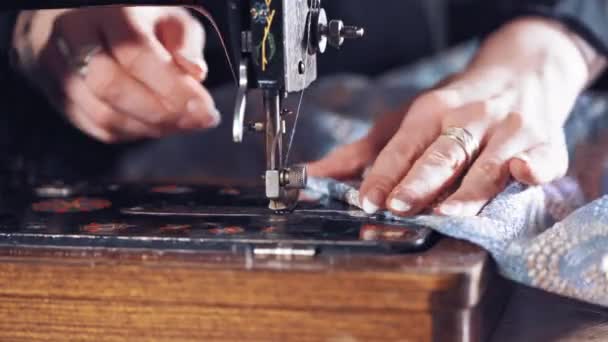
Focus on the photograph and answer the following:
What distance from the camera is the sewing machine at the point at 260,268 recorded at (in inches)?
27.6

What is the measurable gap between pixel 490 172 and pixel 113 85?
46 centimetres

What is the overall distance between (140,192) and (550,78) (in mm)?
549

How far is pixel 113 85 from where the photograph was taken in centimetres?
107

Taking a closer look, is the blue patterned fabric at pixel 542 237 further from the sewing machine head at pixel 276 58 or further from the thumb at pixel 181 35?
the thumb at pixel 181 35

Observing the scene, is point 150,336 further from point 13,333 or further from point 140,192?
point 140,192

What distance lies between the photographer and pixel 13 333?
31.0 inches

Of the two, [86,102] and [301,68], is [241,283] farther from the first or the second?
[86,102]

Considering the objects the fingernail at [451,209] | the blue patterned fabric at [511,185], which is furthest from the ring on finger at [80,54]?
the fingernail at [451,209]

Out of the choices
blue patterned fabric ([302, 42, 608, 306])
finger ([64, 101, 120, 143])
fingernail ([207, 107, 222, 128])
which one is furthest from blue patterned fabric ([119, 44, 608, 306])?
finger ([64, 101, 120, 143])

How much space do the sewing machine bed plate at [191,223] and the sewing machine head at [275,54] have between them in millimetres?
45

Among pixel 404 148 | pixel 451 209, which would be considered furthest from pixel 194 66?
pixel 451 209

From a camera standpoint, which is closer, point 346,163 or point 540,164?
point 540,164

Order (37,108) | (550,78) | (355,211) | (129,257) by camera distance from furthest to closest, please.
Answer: (37,108) → (550,78) → (355,211) → (129,257)

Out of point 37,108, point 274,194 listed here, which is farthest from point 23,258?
point 37,108
